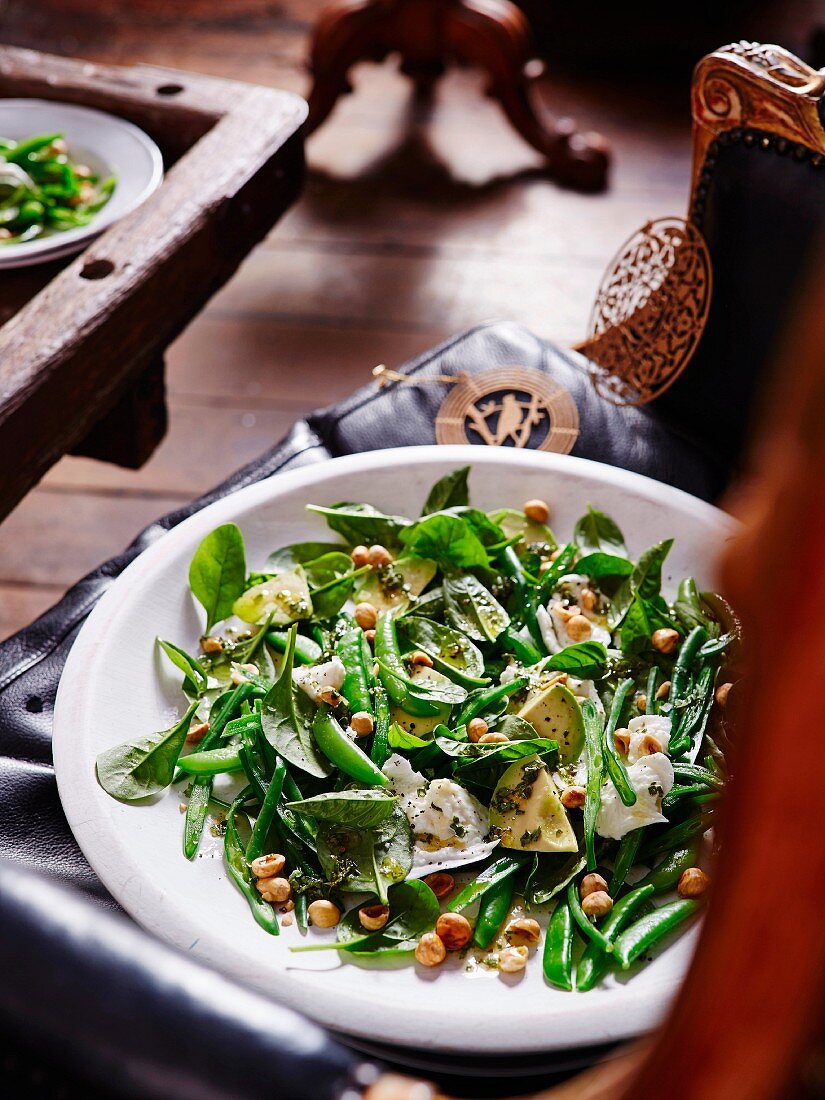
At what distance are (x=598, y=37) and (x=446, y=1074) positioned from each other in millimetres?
2905

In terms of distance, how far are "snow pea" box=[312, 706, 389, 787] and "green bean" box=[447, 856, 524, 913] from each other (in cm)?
9

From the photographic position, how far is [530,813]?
0.76m

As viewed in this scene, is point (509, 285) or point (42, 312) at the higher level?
point (42, 312)

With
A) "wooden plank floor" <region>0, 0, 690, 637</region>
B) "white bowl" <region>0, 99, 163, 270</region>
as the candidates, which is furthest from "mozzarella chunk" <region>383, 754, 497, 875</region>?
"wooden plank floor" <region>0, 0, 690, 637</region>

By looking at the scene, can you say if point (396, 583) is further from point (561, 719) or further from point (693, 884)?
point (693, 884)

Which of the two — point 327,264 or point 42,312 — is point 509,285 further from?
point 42,312

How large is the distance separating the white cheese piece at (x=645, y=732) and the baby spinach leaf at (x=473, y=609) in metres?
0.14

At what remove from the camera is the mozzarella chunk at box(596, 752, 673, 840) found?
0.76 meters

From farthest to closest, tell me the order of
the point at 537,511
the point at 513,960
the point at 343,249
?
the point at 343,249 < the point at 537,511 < the point at 513,960

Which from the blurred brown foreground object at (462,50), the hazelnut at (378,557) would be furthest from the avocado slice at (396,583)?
the blurred brown foreground object at (462,50)

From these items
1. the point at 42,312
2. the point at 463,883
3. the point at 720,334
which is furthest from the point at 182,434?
the point at 463,883

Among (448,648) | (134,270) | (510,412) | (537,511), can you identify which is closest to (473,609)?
(448,648)

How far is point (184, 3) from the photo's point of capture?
3201 mm

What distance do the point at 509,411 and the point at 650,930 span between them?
26.2 inches
